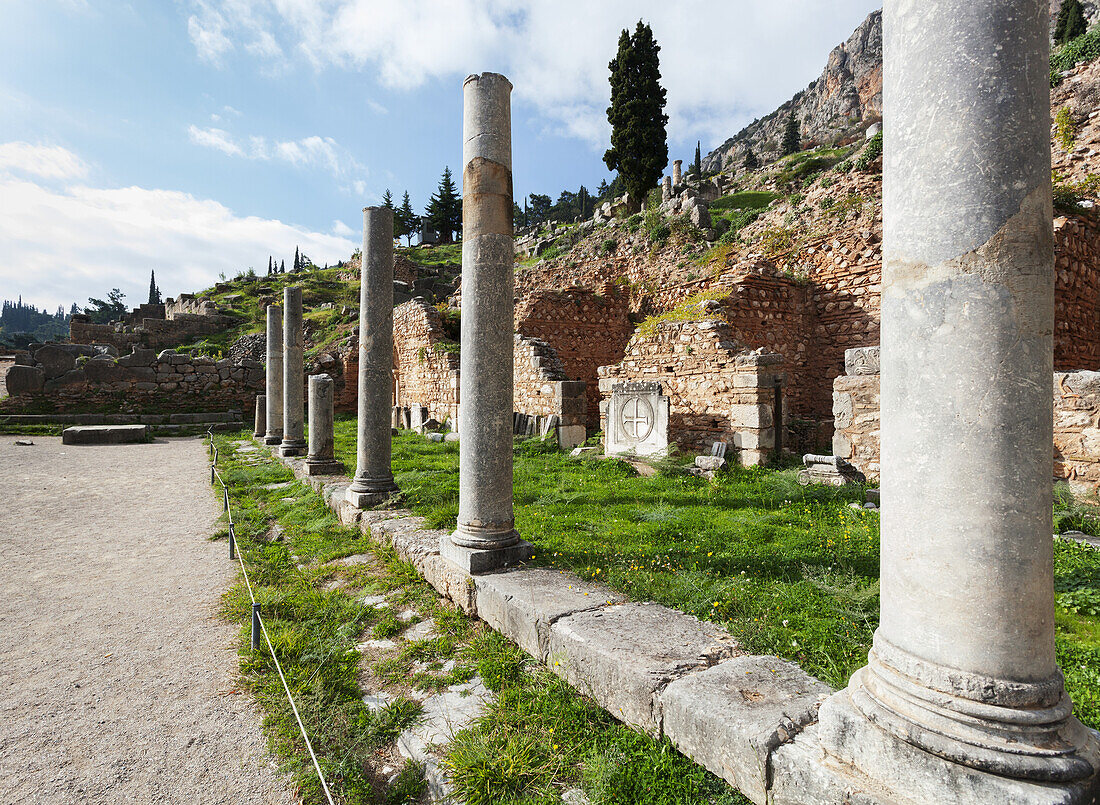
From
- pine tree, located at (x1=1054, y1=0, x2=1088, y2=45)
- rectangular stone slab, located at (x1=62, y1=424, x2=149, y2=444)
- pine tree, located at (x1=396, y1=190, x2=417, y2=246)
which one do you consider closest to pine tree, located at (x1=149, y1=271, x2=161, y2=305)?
pine tree, located at (x1=396, y1=190, x2=417, y2=246)

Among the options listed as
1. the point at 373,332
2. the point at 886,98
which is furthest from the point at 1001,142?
the point at 373,332

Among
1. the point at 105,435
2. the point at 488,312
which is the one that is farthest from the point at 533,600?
the point at 105,435

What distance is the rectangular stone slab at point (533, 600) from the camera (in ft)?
10.8

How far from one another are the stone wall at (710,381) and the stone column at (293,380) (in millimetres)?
6680

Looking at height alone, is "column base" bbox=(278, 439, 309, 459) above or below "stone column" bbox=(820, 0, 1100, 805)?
below

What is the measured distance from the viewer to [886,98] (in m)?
2.05

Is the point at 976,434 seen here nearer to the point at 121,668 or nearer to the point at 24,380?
the point at 121,668

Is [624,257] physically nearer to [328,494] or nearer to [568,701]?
[328,494]

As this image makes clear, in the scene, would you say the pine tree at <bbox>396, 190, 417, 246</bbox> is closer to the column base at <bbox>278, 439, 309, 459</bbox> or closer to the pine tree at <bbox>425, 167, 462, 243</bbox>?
the pine tree at <bbox>425, 167, 462, 243</bbox>

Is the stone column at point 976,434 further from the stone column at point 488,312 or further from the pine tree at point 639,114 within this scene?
the pine tree at point 639,114

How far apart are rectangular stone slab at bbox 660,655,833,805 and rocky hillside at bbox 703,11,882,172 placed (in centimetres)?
6968

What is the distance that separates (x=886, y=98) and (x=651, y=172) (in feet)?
111

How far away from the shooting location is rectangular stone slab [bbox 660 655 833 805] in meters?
2.03

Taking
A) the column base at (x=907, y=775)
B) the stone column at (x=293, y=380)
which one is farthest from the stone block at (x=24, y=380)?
the column base at (x=907, y=775)
